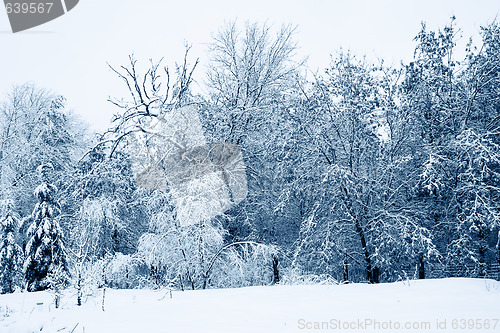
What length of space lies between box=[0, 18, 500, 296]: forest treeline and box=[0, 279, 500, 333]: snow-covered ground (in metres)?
2.77

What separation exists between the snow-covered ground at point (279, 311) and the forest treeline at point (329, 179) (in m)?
2.77

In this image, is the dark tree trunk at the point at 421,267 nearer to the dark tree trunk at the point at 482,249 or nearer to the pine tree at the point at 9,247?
the dark tree trunk at the point at 482,249

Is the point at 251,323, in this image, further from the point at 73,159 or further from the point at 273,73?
the point at 73,159

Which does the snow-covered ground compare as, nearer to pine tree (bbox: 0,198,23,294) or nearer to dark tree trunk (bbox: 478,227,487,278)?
dark tree trunk (bbox: 478,227,487,278)

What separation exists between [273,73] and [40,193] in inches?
417

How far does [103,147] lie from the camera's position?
12.4m

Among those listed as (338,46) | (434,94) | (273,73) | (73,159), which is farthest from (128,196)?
(434,94)

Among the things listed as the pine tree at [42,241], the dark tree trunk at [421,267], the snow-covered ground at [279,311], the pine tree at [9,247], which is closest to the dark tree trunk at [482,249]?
the dark tree trunk at [421,267]

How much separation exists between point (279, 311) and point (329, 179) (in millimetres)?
5884

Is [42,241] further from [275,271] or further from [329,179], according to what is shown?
[329,179]

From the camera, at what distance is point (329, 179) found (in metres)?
9.98

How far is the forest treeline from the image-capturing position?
9547 millimetres

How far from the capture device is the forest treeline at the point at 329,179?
955cm

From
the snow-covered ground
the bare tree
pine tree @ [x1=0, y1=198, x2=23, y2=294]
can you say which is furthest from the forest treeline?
the snow-covered ground
